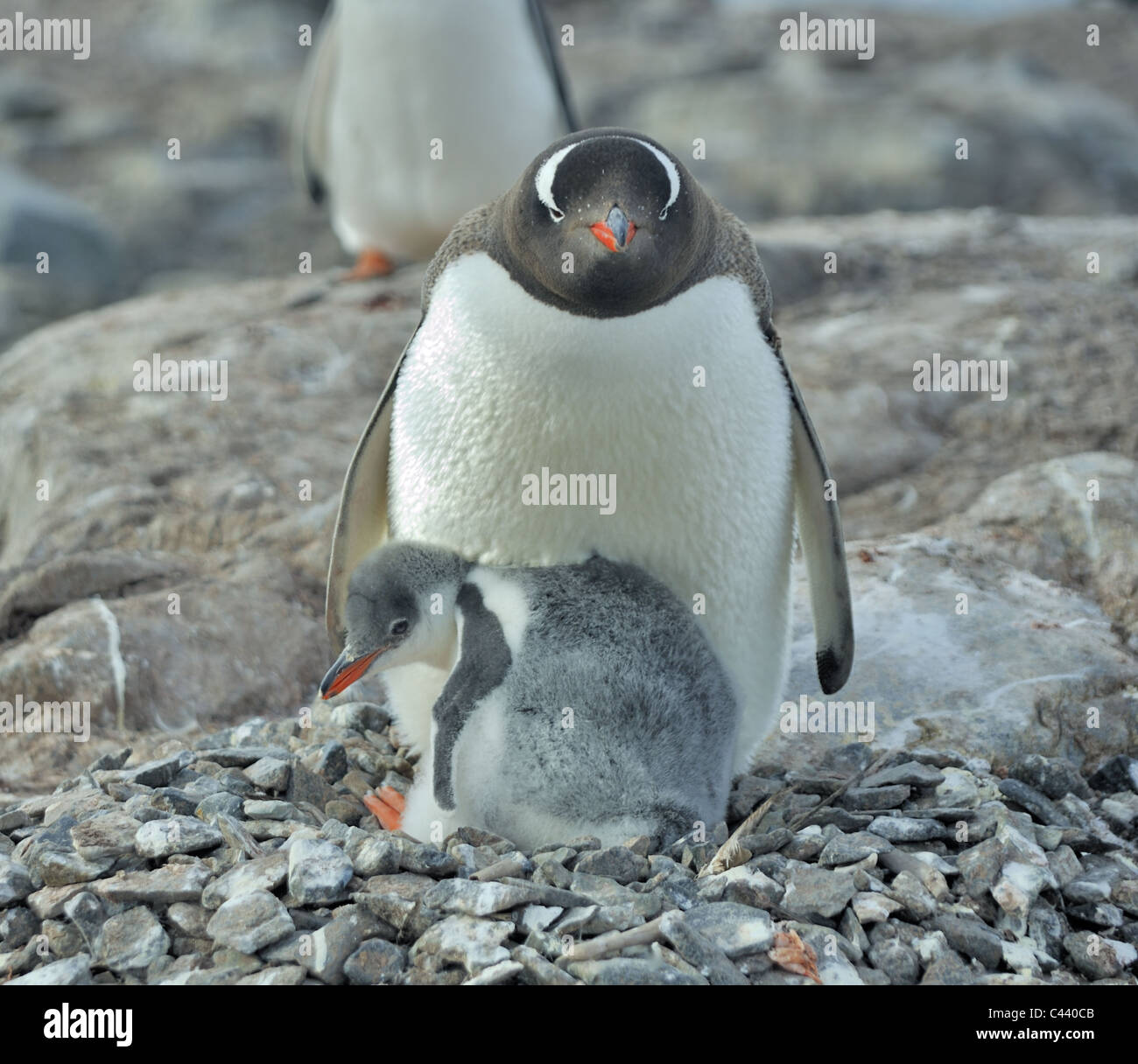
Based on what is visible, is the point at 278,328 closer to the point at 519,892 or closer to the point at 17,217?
the point at 519,892

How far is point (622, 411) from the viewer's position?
2.24 metres

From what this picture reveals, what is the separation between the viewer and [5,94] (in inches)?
579

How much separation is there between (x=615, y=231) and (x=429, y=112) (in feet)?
12.0

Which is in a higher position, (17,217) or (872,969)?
(17,217)

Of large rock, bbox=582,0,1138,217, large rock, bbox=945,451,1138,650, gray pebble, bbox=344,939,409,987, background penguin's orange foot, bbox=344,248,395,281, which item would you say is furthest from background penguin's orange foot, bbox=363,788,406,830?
large rock, bbox=582,0,1138,217

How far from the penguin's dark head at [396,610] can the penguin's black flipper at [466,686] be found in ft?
0.26

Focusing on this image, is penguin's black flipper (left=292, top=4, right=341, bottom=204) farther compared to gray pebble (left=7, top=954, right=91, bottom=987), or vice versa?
penguin's black flipper (left=292, top=4, right=341, bottom=204)

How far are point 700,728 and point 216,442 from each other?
2.47m

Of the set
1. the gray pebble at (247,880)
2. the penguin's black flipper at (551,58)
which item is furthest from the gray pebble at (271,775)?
the penguin's black flipper at (551,58)

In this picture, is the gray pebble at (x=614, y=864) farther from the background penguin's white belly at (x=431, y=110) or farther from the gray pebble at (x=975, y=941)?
the background penguin's white belly at (x=431, y=110)

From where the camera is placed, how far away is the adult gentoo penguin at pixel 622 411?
2.11m

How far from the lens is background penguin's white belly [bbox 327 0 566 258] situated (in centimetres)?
533

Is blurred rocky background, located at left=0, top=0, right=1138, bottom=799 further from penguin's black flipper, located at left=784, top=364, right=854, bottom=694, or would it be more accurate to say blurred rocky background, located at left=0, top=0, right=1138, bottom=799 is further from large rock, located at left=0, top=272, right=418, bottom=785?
penguin's black flipper, located at left=784, top=364, right=854, bottom=694
